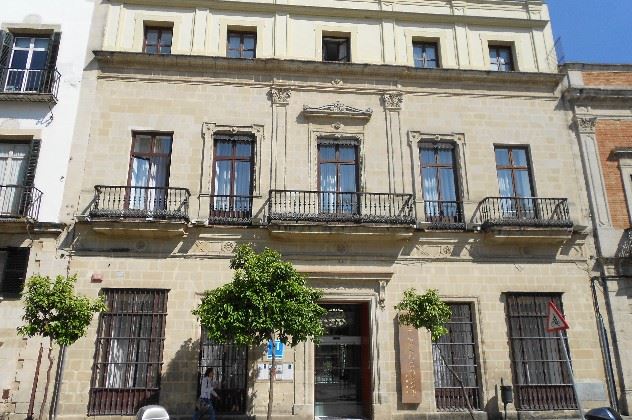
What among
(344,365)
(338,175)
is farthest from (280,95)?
(344,365)

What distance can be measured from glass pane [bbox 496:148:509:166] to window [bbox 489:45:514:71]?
279 centimetres

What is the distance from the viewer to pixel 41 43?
14.4 metres

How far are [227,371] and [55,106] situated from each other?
872 centimetres

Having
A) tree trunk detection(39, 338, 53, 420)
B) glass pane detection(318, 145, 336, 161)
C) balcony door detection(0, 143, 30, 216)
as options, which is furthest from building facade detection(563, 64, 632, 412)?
balcony door detection(0, 143, 30, 216)

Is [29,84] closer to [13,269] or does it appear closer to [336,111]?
[13,269]

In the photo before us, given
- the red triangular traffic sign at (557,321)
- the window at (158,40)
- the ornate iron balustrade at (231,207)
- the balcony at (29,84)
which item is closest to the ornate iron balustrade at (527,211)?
the red triangular traffic sign at (557,321)

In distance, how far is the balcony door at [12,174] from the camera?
1288 centimetres

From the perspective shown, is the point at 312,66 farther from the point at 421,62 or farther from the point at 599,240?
the point at 599,240

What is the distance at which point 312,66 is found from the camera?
14523 mm

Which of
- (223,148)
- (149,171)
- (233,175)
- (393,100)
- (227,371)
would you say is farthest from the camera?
(393,100)

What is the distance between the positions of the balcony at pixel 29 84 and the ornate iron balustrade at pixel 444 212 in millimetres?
10914

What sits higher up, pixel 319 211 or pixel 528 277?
pixel 319 211

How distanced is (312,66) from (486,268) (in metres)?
7.64

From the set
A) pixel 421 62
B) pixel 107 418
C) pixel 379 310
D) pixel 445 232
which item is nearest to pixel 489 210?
pixel 445 232
